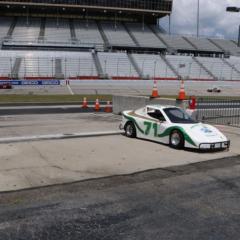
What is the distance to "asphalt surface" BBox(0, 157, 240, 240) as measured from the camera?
563 cm

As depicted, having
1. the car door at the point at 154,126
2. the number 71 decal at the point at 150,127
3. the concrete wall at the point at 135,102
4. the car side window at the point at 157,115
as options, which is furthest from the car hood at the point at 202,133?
the concrete wall at the point at 135,102

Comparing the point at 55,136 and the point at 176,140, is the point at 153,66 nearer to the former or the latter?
the point at 55,136

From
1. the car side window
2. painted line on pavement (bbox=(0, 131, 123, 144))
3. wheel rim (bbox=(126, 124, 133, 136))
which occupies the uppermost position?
the car side window

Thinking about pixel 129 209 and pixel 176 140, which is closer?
pixel 129 209

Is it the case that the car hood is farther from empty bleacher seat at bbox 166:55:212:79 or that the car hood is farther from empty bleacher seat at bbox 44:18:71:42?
empty bleacher seat at bbox 44:18:71:42

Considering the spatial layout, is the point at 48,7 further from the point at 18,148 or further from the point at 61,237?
the point at 61,237

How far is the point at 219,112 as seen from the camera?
62.6ft

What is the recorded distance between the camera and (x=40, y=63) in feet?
204

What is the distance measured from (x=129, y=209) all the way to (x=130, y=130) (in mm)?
7954

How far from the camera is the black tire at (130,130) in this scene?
14.4m

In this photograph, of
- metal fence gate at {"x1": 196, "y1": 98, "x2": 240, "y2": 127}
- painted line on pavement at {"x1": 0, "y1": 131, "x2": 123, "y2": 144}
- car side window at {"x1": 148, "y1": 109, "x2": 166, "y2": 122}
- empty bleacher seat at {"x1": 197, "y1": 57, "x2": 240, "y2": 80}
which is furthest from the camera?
empty bleacher seat at {"x1": 197, "y1": 57, "x2": 240, "y2": 80}

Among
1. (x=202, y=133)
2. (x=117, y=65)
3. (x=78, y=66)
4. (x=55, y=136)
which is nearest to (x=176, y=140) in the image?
(x=202, y=133)

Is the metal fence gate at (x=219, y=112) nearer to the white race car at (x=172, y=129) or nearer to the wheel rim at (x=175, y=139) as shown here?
the white race car at (x=172, y=129)

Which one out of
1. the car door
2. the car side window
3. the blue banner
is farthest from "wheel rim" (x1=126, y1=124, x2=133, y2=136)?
the blue banner
